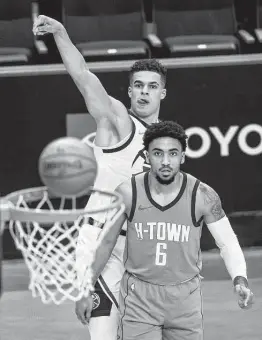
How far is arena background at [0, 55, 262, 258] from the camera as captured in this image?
29.9 ft

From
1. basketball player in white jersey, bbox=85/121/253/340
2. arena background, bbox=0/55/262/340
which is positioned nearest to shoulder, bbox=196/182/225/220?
basketball player in white jersey, bbox=85/121/253/340

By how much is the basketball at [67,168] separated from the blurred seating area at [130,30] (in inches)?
204

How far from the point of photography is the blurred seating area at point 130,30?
998cm

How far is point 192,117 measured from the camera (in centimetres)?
924

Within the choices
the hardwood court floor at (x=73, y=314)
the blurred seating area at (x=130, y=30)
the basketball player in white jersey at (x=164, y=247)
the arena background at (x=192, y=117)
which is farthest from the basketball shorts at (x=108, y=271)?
the blurred seating area at (x=130, y=30)

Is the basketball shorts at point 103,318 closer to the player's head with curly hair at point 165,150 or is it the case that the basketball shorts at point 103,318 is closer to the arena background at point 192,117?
the player's head with curly hair at point 165,150

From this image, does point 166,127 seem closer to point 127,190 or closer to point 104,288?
point 127,190

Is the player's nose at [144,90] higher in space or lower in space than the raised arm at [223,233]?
higher

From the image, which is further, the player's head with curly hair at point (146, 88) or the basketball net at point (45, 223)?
the player's head with curly hair at point (146, 88)

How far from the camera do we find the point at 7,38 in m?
10.2

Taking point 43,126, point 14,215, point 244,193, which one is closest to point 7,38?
point 43,126

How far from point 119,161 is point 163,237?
0.78m

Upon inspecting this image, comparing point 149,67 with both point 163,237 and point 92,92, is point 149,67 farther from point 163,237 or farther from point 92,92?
point 163,237

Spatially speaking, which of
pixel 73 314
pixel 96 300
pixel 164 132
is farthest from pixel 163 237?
pixel 73 314
